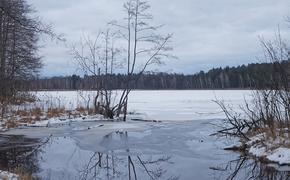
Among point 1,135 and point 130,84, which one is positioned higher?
point 130,84

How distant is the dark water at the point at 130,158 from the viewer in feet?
35.2

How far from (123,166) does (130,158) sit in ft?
3.85

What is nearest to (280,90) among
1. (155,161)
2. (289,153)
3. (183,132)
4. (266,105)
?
(266,105)

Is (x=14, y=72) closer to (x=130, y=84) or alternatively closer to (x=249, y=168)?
(x=130, y=84)

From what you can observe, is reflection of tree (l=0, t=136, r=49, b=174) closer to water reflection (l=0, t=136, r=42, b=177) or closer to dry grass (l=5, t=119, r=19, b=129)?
A: water reflection (l=0, t=136, r=42, b=177)

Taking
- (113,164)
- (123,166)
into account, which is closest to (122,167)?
(123,166)

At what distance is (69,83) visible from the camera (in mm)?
99688

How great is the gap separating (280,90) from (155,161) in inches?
180

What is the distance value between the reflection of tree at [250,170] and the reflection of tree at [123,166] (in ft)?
5.60

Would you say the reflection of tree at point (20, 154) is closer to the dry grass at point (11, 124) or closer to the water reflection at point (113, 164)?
the water reflection at point (113, 164)

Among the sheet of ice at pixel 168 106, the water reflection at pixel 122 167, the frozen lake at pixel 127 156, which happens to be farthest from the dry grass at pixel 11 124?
the water reflection at pixel 122 167

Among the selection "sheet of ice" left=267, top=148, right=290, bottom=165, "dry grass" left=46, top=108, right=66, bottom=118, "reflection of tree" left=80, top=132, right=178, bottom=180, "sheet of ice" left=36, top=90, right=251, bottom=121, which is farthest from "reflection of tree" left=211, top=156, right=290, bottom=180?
"dry grass" left=46, top=108, right=66, bottom=118

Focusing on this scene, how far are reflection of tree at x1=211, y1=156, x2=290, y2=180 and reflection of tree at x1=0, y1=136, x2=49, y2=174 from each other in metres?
4.94

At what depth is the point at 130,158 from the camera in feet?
42.5
